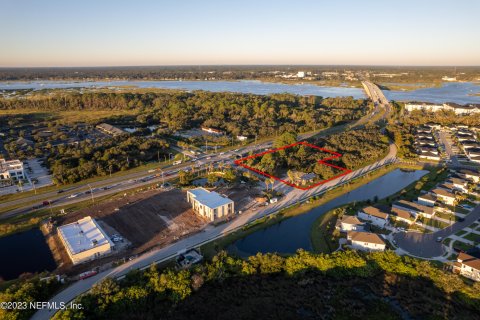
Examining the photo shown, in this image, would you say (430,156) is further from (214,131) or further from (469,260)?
(214,131)

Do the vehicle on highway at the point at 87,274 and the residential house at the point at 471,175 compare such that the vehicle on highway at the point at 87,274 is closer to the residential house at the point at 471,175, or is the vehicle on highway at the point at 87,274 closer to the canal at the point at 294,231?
the canal at the point at 294,231

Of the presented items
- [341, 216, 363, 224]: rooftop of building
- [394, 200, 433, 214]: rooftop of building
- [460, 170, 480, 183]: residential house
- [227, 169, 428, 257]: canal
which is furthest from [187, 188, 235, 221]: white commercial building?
[460, 170, 480, 183]: residential house

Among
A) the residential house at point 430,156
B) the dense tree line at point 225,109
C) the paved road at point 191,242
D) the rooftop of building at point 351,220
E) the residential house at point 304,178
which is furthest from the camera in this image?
the dense tree line at point 225,109

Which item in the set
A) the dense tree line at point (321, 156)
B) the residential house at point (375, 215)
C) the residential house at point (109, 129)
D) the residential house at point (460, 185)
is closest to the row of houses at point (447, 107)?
the dense tree line at point (321, 156)

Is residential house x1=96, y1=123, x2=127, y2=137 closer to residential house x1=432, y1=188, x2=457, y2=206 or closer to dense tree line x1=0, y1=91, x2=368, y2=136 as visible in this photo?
dense tree line x1=0, y1=91, x2=368, y2=136

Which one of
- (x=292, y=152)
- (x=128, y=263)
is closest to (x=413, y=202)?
(x=292, y=152)
